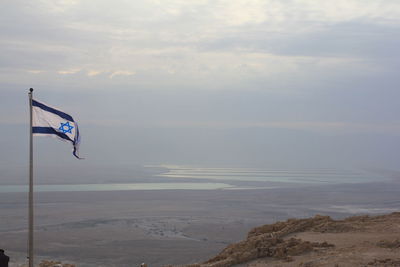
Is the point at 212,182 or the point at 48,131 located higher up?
the point at 48,131

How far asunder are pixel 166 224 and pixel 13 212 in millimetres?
19184

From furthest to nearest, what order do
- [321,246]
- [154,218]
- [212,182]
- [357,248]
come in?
1. [212,182]
2. [154,218]
3. [321,246]
4. [357,248]

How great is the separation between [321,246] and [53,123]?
9.71 metres

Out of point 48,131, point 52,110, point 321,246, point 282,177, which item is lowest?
point 282,177

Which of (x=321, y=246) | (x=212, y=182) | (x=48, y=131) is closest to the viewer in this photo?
(x=48, y=131)

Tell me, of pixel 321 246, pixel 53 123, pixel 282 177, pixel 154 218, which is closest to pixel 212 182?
pixel 282 177

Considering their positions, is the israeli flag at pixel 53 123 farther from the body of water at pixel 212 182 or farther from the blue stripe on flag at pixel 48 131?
the body of water at pixel 212 182

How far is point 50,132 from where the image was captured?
42.8 feet

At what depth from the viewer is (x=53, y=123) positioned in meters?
13.1

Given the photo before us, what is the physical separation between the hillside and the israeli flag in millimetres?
6460

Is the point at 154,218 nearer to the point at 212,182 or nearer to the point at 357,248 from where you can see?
the point at 357,248

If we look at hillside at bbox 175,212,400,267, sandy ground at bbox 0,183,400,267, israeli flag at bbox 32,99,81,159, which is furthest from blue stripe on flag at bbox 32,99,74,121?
sandy ground at bbox 0,183,400,267

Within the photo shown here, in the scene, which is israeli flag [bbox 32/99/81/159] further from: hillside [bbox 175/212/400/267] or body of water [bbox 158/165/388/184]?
body of water [bbox 158/165/388/184]

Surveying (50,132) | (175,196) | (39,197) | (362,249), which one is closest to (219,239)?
(362,249)
